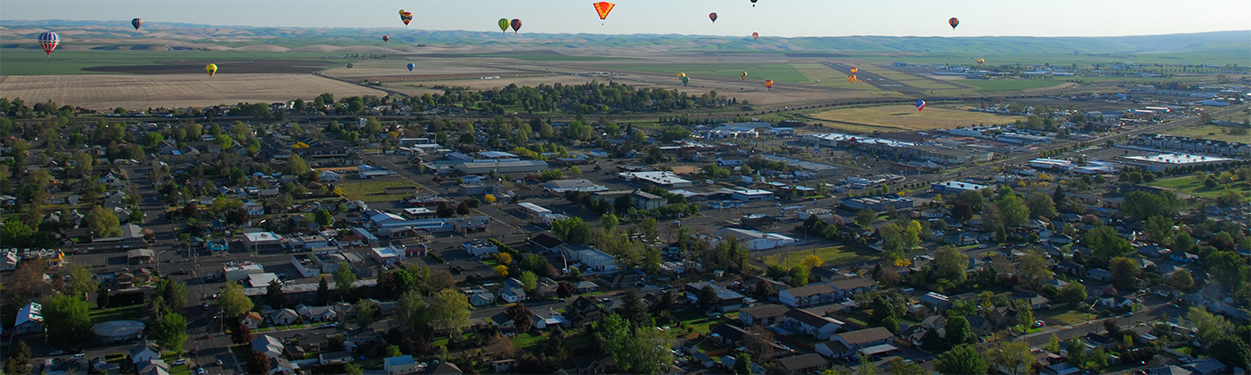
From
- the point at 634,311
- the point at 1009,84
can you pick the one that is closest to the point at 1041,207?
the point at 634,311

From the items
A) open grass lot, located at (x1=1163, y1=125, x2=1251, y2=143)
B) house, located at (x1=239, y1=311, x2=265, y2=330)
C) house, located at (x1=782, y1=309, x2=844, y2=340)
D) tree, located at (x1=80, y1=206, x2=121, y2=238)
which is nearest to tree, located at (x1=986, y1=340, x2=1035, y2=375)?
house, located at (x1=782, y1=309, x2=844, y2=340)

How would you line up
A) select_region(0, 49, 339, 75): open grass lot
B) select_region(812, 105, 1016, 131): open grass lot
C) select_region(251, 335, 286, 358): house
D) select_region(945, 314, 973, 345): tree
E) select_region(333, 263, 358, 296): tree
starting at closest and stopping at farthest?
select_region(251, 335, 286, 358): house, select_region(945, 314, 973, 345): tree, select_region(333, 263, 358, 296): tree, select_region(812, 105, 1016, 131): open grass lot, select_region(0, 49, 339, 75): open grass lot

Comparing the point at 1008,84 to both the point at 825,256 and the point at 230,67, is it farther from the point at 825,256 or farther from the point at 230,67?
the point at 825,256

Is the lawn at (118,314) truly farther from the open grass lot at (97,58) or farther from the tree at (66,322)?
the open grass lot at (97,58)

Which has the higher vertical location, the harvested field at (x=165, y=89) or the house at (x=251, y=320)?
the house at (x=251, y=320)

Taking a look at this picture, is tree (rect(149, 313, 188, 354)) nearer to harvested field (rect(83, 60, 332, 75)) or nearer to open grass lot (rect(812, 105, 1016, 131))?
open grass lot (rect(812, 105, 1016, 131))

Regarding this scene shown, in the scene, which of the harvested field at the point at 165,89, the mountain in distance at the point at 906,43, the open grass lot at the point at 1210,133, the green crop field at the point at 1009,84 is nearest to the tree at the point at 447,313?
the open grass lot at the point at 1210,133
